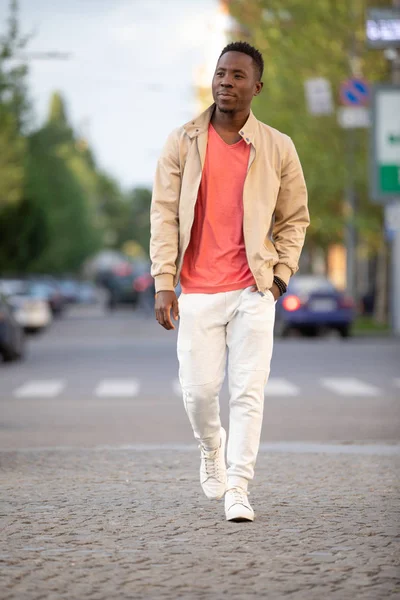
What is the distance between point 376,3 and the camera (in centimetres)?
3772

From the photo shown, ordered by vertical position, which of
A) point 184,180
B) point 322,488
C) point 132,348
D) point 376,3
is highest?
point 376,3

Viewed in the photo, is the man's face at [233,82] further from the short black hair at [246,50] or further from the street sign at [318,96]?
the street sign at [318,96]

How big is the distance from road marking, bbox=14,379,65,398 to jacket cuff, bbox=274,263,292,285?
10290 mm

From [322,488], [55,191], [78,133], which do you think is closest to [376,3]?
[322,488]

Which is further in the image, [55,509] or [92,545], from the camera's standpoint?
[55,509]

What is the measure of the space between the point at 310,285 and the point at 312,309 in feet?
2.96

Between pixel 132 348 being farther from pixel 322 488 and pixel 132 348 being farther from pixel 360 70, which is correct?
pixel 322 488

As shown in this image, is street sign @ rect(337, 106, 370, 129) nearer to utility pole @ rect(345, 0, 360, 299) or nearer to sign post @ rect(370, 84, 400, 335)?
utility pole @ rect(345, 0, 360, 299)

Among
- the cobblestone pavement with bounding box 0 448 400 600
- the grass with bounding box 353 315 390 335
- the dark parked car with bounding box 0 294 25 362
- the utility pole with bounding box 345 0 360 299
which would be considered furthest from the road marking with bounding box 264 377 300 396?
the utility pole with bounding box 345 0 360 299

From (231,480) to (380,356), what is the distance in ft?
59.8

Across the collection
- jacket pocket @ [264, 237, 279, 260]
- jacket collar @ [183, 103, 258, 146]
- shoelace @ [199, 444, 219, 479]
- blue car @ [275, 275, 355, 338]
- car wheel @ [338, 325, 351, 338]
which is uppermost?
jacket collar @ [183, 103, 258, 146]

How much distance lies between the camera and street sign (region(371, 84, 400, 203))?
95.8 ft

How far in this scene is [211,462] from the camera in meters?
7.06

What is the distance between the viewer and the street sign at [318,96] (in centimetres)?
3553
